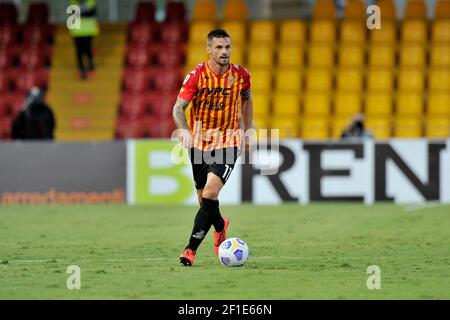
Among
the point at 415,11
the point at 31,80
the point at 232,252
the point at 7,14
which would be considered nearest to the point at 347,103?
the point at 415,11

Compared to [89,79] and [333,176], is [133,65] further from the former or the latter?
[333,176]

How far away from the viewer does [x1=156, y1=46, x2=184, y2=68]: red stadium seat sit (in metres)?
23.8

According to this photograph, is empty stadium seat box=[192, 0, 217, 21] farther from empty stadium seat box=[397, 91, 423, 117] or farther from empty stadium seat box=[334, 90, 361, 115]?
empty stadium seat box=[397, 91, 423, 117]

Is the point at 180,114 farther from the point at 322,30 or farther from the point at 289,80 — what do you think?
the point at 322,30

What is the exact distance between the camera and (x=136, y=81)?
77.4 feet

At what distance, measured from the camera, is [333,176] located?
1911cm

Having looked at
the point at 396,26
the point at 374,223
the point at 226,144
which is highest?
the point at 396,26

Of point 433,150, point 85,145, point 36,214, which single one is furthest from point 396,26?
point 36,214

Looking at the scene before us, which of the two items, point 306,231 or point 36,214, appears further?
point 36,214

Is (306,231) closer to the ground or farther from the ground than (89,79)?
closer to the ground

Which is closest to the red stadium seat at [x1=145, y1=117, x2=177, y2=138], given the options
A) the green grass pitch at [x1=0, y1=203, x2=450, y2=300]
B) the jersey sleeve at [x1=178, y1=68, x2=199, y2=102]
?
the green grass pitch at [x1=0, y1=203, x2=450, y2=300]

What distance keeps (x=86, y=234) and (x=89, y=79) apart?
32.2 ft

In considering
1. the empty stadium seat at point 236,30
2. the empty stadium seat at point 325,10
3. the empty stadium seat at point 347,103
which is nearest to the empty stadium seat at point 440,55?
the empty stadium seat at point 347,103

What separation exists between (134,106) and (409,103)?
5.31 meters
